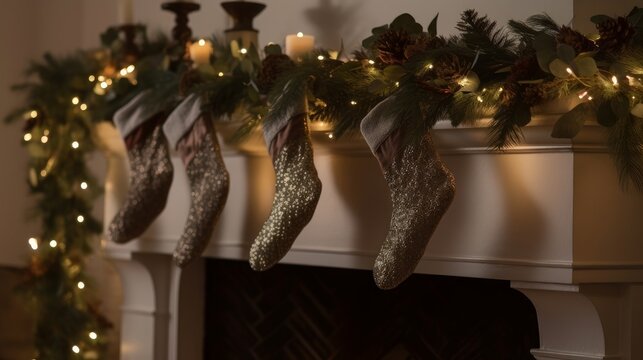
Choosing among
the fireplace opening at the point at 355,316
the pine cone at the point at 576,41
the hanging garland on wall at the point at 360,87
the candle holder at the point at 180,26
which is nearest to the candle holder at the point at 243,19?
the hanging garland on wall at the point at 360,87

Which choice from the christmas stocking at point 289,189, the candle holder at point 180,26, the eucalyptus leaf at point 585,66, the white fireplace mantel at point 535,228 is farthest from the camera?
the candle holder at point 180,26

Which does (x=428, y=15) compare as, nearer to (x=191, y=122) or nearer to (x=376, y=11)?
(x=376, y=11)

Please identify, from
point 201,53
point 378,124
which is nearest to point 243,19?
point 201,53

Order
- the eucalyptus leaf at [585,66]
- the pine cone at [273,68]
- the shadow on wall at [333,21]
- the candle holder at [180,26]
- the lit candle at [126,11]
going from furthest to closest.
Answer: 1. the lit candle at [126,11]
2. the candle holder at [180,26]
3. the shadow on wall at [333,21]
4. the pine cone at [273,68]
5. the eucalyptus leaf at [585,66]

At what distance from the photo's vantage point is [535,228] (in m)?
1.91

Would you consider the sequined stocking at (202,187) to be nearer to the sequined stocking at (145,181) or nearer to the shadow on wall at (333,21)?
the sequined stocking at (145,181)

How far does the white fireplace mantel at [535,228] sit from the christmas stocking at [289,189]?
13 centimetres

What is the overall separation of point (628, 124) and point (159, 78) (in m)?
1.29

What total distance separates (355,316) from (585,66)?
1007mm

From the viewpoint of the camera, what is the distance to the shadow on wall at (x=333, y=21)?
253cm

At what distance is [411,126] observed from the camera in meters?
1.88

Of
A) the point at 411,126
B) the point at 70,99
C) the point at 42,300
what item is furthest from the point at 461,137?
the point at 42,300

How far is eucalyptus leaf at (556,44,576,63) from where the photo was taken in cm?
169

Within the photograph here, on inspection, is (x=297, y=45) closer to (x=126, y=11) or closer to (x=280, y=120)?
(x=280, y=120)
